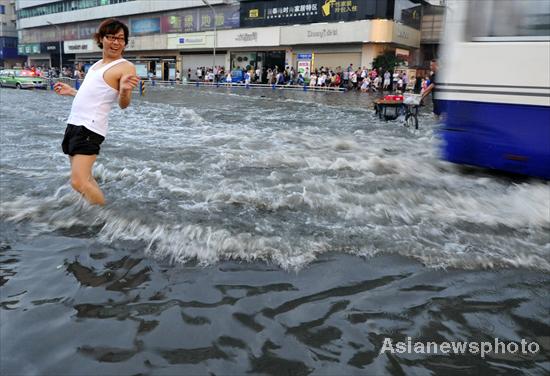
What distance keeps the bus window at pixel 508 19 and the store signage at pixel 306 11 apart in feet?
120

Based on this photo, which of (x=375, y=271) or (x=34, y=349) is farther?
(x=375, y=271)

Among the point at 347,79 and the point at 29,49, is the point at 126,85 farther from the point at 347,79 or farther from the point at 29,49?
the point at 29,49

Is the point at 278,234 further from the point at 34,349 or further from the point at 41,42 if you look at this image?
the point at 41,42

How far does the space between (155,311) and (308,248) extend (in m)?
1.45

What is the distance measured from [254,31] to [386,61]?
1493 centimetres

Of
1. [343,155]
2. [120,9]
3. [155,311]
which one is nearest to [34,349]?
[155,311]

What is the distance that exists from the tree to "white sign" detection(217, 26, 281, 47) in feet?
34.7

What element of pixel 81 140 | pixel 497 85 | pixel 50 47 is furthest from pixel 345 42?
pixel 50 47

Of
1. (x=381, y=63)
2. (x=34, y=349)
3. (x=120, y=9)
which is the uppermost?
(x=120, y=9)

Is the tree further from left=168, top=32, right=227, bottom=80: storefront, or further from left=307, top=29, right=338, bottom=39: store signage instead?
left=168, top=32, right=227, bottom=80: storefront

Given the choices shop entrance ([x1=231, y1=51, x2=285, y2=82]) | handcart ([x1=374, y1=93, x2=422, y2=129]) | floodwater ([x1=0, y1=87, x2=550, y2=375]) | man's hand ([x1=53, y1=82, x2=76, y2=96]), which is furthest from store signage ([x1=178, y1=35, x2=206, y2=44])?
man's hand ([x1=53, y1=82, x2=76, y2=96])

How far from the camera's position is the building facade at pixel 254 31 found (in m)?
41.2

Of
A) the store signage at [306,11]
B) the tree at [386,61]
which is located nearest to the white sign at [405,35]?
the store signage at [306,11]

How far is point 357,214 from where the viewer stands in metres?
5.04
